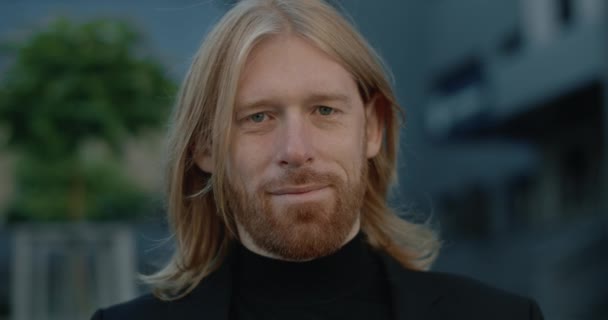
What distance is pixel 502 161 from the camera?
24.5 metres

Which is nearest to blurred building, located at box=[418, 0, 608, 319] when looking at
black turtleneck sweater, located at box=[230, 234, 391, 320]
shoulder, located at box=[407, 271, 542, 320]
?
shoulder, located at box=[407, 271, 542, 320]

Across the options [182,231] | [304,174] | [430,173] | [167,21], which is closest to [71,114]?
[182,231]

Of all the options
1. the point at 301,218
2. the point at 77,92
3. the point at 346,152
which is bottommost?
the point at 77,92

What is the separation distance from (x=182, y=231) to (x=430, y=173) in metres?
24.8

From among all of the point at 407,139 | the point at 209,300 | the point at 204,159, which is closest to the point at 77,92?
the point at 407,139

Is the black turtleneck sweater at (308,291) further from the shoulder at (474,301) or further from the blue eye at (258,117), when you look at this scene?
the blue eye at (258,117)

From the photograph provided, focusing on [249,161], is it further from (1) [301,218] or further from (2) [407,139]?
(2) [407,139]

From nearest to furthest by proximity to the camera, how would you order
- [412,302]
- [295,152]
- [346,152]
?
[295,152], [346,152], [412,302]

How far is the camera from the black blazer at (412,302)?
8.16 ft

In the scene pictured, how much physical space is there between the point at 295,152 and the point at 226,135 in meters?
0.21

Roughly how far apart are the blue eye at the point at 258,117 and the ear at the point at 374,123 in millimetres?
341

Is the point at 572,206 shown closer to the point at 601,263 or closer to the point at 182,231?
the point at 601,263

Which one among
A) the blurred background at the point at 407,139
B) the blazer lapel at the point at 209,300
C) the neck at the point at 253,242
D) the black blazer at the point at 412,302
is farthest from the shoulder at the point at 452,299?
the blurred background at the point at 407,139

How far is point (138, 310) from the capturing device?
8.46 ft
